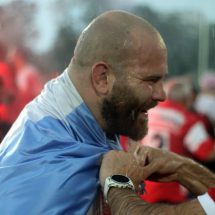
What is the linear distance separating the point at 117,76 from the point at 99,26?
6.6 inches

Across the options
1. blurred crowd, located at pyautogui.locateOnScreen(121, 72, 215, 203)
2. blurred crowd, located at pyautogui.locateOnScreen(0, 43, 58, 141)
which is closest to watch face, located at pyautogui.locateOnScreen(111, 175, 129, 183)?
blurred crowd, located at pyautogui.locateOnScreen(121, 72, 215, 203)

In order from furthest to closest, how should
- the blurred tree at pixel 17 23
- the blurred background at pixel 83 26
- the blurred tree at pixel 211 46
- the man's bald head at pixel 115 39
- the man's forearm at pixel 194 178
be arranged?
the blurred tree at pixel 211 46, the blurred background at pixel 83 26, the blurred tree at pixel 17 23, the man's forearm at pixel 194 178, the man's bald head at pixel 115 39

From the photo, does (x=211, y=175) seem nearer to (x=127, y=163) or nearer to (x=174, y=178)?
(x=174, y=178)

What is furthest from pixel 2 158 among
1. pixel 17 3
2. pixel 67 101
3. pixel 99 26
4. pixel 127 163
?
pixel 17 3

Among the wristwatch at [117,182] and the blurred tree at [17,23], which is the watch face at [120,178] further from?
the blurred tree at [17,23]

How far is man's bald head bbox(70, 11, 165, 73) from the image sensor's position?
6.45 feet

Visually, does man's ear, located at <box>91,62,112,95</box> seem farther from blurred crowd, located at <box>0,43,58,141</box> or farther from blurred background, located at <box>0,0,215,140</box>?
blurred crowd, located at <box>0,43,58,141</box>

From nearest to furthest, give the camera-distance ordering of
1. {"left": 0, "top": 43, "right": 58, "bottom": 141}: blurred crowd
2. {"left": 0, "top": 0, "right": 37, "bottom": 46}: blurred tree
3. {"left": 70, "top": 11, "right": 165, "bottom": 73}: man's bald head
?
1. {"left": 70, "top": 11, "right": 165, "bottom": 73}: man's bald head
2. {"left": 0, "top": 0, "right": 37, "bottom": 46}: blurred tree
3. {"left": 0, "top": 43, "right": 58, "bottom": 141}: blurred crowd

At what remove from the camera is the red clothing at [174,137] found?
14.4 feet

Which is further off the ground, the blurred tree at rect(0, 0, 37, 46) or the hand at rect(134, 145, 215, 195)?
the blurred tree at rect(0, 0, 37, 46)

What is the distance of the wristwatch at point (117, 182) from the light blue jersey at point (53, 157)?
6 cm

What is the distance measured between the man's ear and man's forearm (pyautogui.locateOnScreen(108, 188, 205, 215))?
1.07 feet

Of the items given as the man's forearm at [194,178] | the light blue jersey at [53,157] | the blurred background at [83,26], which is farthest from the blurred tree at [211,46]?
the light blue jersey at [53,157]

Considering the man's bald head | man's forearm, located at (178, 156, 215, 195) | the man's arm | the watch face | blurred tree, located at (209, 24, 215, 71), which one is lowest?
blurred tree, located at (209, 24, 215, 71)
